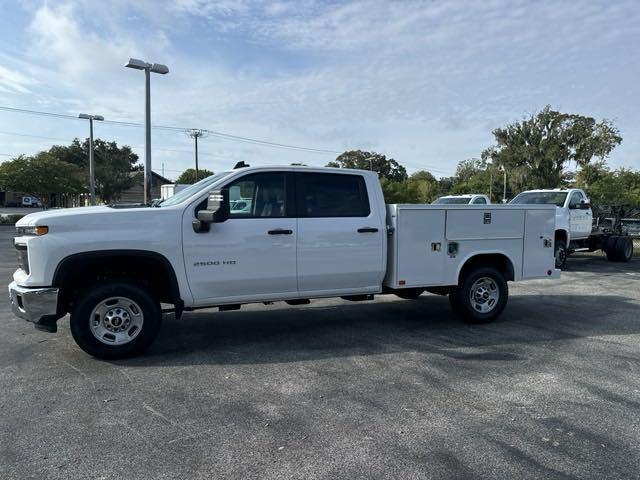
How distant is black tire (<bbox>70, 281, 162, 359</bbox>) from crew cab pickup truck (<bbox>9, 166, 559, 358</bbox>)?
11mm

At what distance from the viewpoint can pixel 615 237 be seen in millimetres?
15305

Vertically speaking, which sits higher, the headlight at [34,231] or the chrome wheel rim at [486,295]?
the headlight at [34,231]

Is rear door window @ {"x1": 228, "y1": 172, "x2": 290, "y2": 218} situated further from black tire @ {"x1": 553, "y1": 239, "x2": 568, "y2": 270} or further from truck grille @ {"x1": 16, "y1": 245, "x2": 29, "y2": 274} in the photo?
black tire @ {"x1": 553, "y1": 239, "x2": 568, "y2": 270}

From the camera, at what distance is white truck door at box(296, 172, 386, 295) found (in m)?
5.96

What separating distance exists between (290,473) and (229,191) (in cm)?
325

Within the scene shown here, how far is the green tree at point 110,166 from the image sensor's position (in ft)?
187

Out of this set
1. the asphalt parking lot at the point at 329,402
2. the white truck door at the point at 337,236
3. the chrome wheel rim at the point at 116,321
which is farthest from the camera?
the white truck door at the point at 337,236

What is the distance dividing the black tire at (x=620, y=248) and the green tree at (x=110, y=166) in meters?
51.9

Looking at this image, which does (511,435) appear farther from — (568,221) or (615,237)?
(615,237)

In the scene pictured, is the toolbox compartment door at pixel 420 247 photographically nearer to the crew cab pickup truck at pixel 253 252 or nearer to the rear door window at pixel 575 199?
the crew cab pickup truck at pixel 253 252

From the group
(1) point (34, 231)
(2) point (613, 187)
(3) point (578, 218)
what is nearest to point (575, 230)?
(3) point (578, 218)

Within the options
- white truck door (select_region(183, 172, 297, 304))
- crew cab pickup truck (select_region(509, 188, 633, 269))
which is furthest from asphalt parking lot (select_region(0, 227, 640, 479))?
crew cab pickup truck (select_region(509, 188, 633, 269))

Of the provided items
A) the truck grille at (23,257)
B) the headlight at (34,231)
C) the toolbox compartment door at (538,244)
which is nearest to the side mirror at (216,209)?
the headlight at (34,231)

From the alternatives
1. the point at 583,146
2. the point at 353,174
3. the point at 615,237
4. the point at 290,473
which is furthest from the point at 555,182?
the point at 290,473
